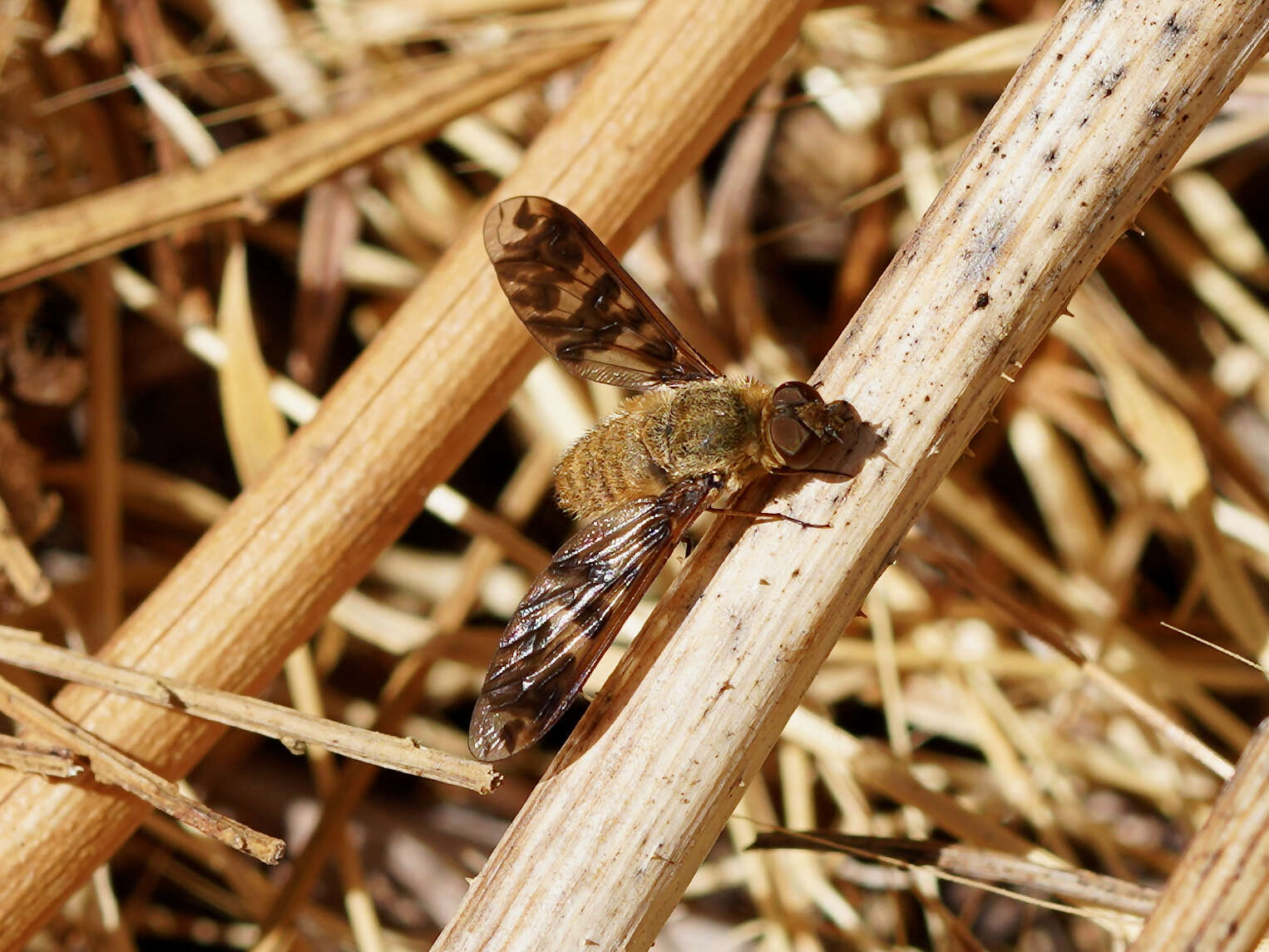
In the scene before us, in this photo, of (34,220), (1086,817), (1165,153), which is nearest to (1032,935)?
(1086,817)

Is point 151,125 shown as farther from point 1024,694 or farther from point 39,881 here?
point 1024,694

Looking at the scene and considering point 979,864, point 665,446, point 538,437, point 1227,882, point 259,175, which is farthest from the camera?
point 538,437

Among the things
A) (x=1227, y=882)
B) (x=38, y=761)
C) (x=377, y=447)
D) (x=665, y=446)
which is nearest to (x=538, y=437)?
(x=665, y=446)

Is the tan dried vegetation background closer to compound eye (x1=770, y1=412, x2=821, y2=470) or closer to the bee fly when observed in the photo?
the bee fly

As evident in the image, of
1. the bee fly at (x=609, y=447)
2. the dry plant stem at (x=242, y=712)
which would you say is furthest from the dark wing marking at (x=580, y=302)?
the dry plant stem at (x=242, y=712)

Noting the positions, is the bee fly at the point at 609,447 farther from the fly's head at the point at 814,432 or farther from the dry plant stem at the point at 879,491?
the dry plant stem at the point at 879,491

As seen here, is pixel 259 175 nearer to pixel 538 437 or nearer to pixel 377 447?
pixel 377 447

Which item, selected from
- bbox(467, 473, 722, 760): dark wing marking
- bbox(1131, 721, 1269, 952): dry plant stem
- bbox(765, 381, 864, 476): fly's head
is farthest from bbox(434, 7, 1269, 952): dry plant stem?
bbox(1131, 721, 1269, 952): dry plant stem

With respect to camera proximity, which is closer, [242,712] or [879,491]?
[879,491]
